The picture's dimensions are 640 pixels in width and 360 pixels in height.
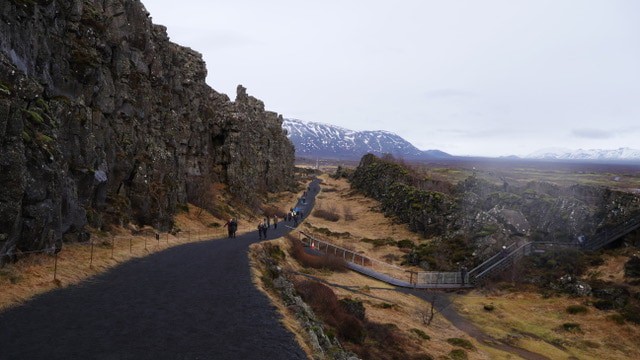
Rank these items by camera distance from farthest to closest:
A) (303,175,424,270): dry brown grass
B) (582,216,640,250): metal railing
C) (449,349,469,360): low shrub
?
(303,175,424,270): dry brown grass → (582,216,640,250): metal railing → (449,349,469,360): low shrub

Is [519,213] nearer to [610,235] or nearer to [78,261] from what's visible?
[610,235]

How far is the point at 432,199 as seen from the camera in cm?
7106

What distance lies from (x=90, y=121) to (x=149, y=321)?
1957cm

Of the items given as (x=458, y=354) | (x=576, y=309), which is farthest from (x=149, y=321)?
(x=576, y=309)

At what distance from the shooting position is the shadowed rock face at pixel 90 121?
787 inches

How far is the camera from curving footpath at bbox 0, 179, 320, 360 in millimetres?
13117

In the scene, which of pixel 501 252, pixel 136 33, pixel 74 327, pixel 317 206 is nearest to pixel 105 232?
pixel 74 327

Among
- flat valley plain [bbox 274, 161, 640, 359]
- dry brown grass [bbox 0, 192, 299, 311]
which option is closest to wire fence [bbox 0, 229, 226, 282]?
dry brown grass [bbox 0, 192, 299, 311]

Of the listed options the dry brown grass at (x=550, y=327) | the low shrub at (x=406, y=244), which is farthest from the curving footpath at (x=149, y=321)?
the low shrub at (x=406, y=244)

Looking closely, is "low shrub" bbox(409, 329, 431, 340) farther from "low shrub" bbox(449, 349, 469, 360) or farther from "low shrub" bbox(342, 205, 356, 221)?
"low shrub" bbox(342, 205, 356, 221)

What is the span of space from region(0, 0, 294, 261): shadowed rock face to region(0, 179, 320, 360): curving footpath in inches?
167

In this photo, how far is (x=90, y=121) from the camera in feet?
98.1

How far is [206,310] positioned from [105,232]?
54.6 ft

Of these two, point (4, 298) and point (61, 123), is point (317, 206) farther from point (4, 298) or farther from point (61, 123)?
point (4, 298)
